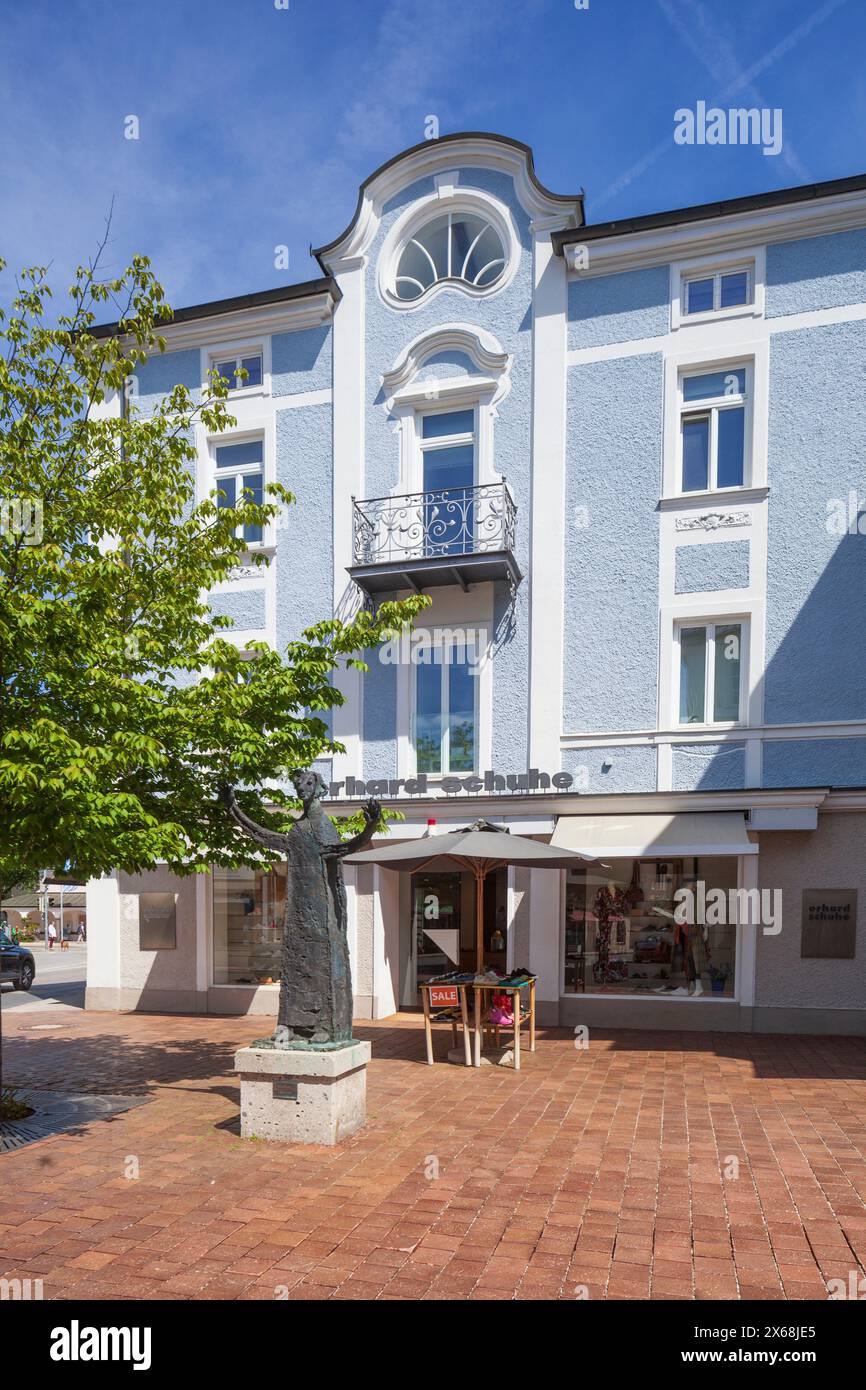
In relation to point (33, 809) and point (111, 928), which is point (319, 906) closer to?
point (33, 809)

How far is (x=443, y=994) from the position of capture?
10078mm

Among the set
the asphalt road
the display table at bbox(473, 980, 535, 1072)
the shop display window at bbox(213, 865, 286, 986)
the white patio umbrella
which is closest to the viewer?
the white patio umbrella

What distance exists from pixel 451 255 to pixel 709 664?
7.52 meters

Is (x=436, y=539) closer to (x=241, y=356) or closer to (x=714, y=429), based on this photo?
(x=714, y=429)

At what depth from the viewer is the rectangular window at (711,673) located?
12.1 m

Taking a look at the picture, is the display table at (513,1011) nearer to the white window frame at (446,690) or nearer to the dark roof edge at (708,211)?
the white window frame at (446,690)

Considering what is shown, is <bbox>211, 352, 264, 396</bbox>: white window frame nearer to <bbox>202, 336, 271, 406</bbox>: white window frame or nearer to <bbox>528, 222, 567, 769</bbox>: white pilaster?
<bbox>202, 336, 271, 406</bbox>: white window frame

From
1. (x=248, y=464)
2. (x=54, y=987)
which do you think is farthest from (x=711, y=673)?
(x=54, y=987)

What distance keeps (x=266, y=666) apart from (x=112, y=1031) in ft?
22.6

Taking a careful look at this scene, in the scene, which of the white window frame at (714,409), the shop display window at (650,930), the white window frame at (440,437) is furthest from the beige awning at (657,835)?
the white window frame at (440,437)

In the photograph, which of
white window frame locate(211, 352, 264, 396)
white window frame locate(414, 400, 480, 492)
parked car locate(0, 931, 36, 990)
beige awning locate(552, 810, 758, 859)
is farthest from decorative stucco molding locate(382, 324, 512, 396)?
parked car locate(0, 931, 36, 990)

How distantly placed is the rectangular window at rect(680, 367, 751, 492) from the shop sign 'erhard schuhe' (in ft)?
14.6

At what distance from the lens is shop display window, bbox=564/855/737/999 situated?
12.0 meters

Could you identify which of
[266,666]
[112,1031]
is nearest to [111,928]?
[112,1031]
